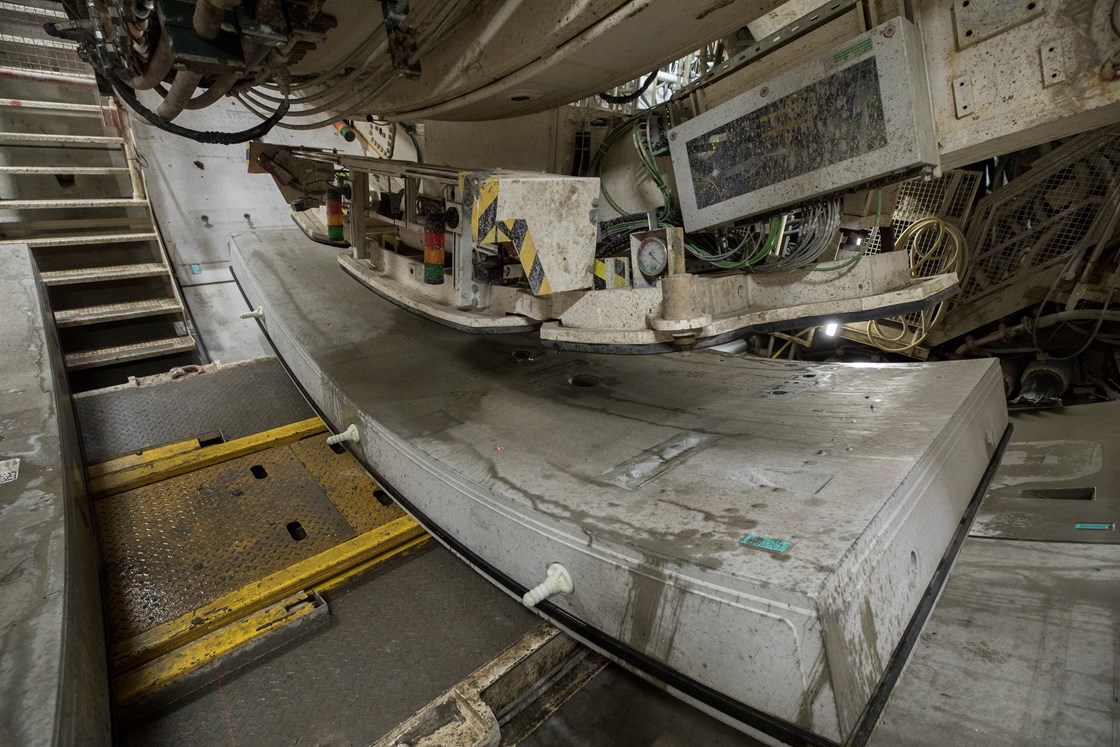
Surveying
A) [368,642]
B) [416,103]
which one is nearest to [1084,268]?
[416,103]

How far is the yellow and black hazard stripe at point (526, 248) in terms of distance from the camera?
163 cm

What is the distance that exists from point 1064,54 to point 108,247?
17.1ft

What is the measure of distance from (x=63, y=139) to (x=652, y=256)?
438 cm

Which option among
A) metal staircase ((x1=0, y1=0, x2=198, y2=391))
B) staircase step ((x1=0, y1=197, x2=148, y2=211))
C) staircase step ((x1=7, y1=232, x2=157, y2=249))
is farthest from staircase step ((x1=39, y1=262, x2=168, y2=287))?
staircase step ((x1=0, y1=197, x2=148, y2=211))

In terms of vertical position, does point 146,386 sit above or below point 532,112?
below

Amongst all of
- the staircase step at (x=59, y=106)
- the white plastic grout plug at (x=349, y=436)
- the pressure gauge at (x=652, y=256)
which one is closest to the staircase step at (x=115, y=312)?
the staircase step at (x=59, y=106)

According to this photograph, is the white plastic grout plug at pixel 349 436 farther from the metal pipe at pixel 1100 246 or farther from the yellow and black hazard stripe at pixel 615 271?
the metal pipe at pixel 1100 246

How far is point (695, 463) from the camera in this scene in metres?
1.51

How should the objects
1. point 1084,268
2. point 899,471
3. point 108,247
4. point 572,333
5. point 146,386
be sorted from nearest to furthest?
point 899,471 < point 572,333 < point 146,386 < point 1084,268 < point 108,247

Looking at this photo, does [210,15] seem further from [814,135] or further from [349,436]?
[814,135]

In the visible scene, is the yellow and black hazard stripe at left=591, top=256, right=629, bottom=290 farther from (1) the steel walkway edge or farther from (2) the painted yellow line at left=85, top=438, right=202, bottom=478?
(2) the painted yellow line at left=85, top=438, right=202, bottom=478

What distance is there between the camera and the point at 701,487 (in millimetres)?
1378

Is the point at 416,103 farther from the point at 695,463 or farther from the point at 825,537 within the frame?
the point at 825,537

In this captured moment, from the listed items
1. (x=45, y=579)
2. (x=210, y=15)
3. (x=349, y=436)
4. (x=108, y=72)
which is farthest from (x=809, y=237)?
(x=108, y=72)
